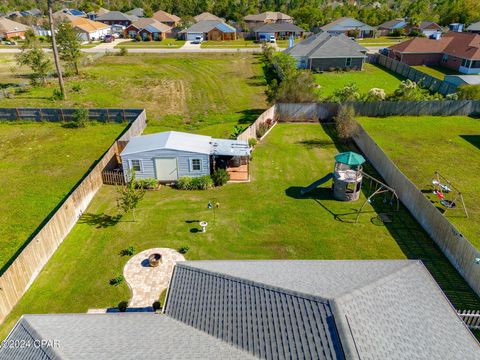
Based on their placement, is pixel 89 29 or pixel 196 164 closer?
pixel 196 164

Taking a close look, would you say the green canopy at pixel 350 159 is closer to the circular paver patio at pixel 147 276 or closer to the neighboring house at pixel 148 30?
the circular paver patio at pixel 147 276

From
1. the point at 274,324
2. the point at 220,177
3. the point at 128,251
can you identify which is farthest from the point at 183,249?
the point at 274,324

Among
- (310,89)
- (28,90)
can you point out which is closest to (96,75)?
(28,90)

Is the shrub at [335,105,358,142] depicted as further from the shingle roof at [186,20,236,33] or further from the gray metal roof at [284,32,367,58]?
the shingle roof at [186,20,236,33]

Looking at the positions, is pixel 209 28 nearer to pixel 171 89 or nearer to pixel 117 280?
pixel 171 89

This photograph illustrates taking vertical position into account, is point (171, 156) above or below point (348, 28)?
below

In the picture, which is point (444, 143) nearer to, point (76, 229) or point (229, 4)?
point (76, 229)

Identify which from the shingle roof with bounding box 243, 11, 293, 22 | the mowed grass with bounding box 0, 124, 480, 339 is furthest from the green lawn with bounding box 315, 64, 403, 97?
the shingle roof with bounding box 243, 11, 293, 22
